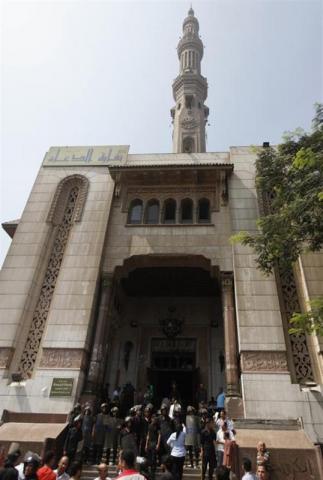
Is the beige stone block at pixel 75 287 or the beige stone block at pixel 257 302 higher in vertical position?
the beige stone block at pixel 75 287

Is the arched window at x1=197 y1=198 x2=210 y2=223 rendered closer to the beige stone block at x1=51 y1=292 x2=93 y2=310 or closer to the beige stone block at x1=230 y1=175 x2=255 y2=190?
the beige stone block at x1=230 y1=175 x2=255 y2=190

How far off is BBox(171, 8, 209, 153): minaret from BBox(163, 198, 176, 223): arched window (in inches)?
503

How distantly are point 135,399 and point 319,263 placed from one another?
8.41m

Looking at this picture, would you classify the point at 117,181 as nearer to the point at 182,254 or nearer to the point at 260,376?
the point at 182,254

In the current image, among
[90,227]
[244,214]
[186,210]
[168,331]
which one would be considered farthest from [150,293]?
[244,214]

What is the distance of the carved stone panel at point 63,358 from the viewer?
1100cm

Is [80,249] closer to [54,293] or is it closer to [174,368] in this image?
[54,293]

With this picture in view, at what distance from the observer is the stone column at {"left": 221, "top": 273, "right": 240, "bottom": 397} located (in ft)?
35.2

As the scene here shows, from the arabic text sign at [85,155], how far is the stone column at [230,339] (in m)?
7.77

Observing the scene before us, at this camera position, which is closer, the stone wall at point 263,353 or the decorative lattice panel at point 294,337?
the stone wall at point 263,353

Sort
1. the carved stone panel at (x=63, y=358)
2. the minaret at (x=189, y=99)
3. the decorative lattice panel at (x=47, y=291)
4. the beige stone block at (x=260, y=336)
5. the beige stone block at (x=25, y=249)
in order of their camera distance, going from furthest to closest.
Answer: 1. the minaret at (x=189, y=99)
2. the beige stone block at (x=25, y=249)
3. the decorative lattice panel at (x=47, y=291)
4. the carved stone panel at (x=63, y=358)
5. the beige stone block at (x=260, y=336)

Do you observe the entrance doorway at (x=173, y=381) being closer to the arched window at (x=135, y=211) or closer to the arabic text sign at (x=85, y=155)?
the arched window at (x=135, y=211)

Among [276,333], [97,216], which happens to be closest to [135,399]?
[276,333]

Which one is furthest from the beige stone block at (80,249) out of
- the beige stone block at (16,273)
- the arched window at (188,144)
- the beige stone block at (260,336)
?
the arched window at (188,144)
